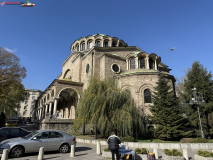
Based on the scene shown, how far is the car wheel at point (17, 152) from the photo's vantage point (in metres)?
6.99

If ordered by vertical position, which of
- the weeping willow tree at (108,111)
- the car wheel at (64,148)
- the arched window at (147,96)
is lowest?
the car wheel at (64,148)

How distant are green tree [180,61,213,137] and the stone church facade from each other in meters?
2.96

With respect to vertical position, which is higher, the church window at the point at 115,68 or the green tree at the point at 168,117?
the church window at the point at 115,68

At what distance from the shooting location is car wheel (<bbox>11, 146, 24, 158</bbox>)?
6.99 metres

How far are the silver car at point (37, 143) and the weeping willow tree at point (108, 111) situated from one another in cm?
415

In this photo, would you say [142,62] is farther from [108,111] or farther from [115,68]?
[108,111]

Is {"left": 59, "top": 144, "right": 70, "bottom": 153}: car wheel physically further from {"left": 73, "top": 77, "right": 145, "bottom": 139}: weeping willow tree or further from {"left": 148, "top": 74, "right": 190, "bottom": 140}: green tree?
{"left": 148, "top": 74, "right": 190, "bottom": 140}: green tree

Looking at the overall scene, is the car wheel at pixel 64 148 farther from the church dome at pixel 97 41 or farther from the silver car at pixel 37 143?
the church dome at pixel 97 41

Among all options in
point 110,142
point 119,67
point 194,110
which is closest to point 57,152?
point 110,142

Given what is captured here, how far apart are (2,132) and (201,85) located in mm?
17961

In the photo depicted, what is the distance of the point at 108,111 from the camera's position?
12.9 m

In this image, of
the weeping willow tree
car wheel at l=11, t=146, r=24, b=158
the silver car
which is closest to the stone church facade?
the weeping willow tree

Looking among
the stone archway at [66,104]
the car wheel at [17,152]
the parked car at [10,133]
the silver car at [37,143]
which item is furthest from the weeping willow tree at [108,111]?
the stone archway at [66,104]

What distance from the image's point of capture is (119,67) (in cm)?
2259
